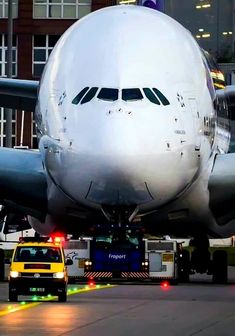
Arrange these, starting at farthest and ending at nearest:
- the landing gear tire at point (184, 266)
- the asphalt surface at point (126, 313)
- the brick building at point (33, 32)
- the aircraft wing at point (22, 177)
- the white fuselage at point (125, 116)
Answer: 1. the brick building at point (33, 32)
2. the landing gear tire at point (184, 266)
3. the aircraft wing at point (22, 177)
4. the white fuselage at point (125, 116)
5. the asphalt surface at point (126, 313)

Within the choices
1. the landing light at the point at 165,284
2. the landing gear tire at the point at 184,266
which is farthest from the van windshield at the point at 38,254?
the landing gear tire at the point at 184,266

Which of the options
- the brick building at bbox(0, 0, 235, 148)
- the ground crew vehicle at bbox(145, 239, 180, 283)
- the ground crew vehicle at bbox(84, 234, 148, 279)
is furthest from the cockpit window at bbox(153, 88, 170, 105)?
the brick building at bbox(0, 0, 235, 148)

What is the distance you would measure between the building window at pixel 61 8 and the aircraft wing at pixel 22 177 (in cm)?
5594

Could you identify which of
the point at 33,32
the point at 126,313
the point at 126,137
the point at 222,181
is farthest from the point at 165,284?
the point at 33,32

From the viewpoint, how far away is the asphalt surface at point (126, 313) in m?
24.0

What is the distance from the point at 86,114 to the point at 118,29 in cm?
300

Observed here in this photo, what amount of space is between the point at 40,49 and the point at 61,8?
113 inches

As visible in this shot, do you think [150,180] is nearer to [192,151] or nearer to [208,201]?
[192,151]

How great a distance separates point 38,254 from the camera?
108 ft

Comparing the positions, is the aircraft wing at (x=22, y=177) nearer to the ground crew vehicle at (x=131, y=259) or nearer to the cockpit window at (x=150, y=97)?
the ground crew vehicle at (x=131, y=259)

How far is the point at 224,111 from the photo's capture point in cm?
4047

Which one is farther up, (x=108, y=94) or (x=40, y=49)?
(x=40, y=49)

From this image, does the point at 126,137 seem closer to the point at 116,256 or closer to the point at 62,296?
the point at 62,296

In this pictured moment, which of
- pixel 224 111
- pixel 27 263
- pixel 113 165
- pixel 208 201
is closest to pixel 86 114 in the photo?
pixel 113 165
